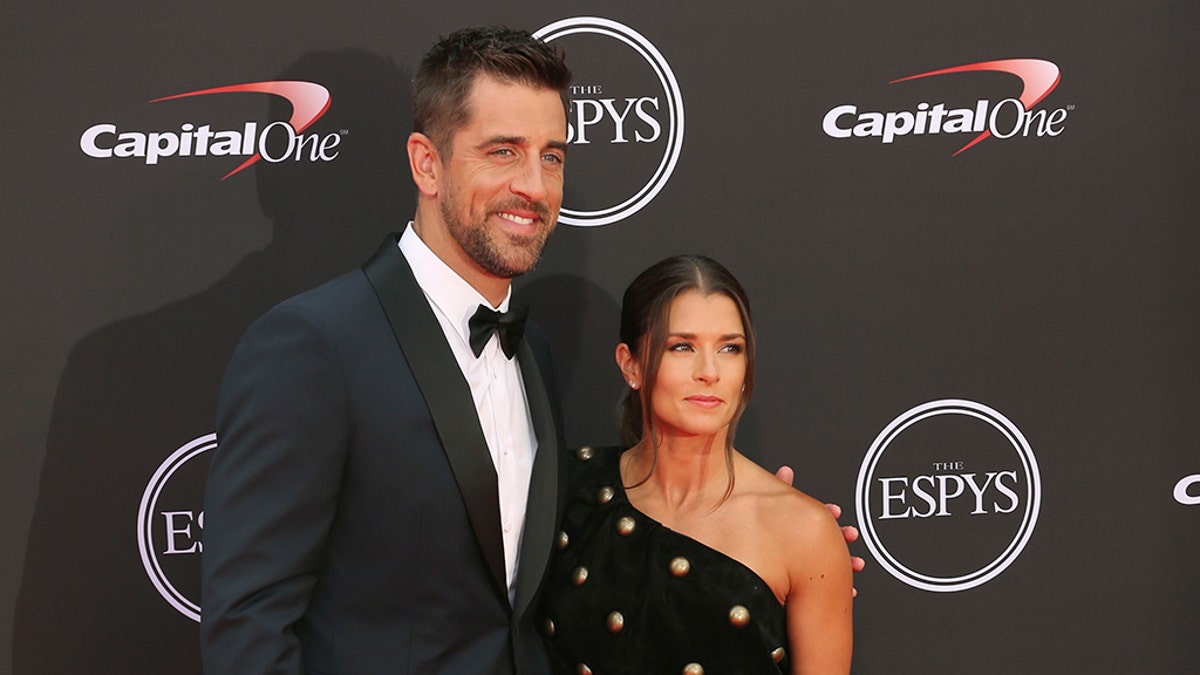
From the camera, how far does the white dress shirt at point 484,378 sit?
1.87 m

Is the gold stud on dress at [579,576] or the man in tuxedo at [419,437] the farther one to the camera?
the gold stud on dress at [579,576]

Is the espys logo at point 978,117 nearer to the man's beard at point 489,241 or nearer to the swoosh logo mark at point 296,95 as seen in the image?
the man's beard at point 489,241

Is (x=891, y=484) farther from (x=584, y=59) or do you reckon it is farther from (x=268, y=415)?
(x=268, y=415)

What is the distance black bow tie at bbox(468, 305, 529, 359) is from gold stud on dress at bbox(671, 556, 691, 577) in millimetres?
508

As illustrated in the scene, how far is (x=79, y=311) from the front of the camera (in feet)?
8.09

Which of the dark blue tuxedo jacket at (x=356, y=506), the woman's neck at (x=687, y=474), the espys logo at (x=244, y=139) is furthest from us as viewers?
the espys logo at (x=244, y=139)

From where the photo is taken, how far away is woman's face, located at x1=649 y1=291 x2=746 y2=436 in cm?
198

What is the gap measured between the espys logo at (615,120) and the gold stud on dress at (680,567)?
97 centimetres

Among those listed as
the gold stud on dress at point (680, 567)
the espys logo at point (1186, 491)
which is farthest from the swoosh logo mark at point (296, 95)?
the espys logo at point (1186, 491)

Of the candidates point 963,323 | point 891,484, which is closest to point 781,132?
point 963,323

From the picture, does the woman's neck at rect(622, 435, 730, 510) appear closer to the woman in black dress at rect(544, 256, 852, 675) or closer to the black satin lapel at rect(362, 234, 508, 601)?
the woman in black dress at rect(544, 256, 852, 675)

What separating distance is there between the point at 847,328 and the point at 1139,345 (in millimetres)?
802

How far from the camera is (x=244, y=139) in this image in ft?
8.18

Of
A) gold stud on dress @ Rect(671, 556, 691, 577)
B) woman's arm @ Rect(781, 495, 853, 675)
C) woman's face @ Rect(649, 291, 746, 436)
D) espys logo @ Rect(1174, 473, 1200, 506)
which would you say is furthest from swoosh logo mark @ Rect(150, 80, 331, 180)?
espys logo @ Rect(1174, 473, 1200, 506)
